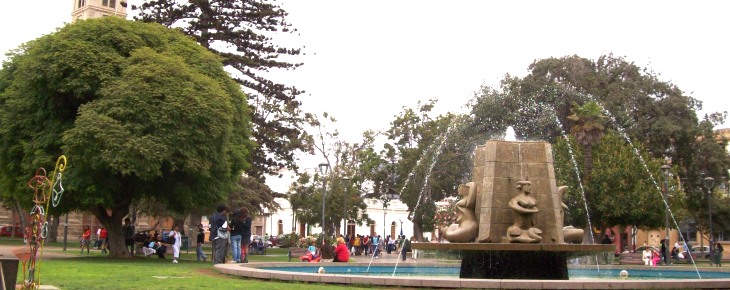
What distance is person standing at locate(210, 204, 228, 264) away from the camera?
2172 centimetres

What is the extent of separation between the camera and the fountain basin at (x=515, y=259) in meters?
15.6

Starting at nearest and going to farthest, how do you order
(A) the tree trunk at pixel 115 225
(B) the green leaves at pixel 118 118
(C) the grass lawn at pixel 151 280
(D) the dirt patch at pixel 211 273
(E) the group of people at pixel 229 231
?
1. (C) the grass lawn at pixel 151 280
2. (D) the dirt patch at pixel 211 273
3. (E) the group of people at pixel 229 231
4. (B) the green leaves at pixel 118 118
5. (A) the tree trunk at pixel 115 225

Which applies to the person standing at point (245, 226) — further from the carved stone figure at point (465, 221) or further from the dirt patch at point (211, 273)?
the carved stone figure at point (465, 221)

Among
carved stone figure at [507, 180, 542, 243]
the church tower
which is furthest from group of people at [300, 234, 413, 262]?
the church tower

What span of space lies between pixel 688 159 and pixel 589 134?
10.4 metres

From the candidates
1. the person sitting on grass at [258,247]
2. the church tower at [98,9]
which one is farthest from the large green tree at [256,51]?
the church tower at [98,9]

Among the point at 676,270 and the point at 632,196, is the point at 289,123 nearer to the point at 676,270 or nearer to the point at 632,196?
the point at 632,196

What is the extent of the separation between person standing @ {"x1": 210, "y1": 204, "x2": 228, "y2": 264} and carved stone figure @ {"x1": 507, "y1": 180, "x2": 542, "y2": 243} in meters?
8.21

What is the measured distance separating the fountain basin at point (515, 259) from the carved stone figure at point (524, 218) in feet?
1.02

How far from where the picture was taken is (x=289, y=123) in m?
48.9

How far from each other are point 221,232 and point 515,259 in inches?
341

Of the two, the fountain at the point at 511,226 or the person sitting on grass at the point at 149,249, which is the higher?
the fountain at the point at 511,226

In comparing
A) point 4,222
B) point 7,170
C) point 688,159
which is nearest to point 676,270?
point 7,170

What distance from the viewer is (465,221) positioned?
669 inches
